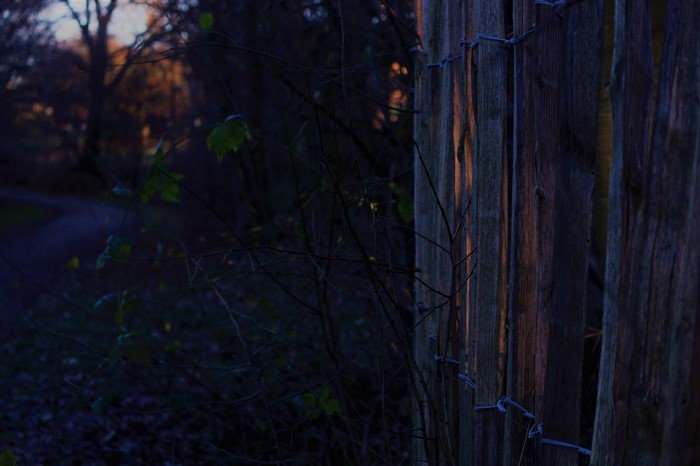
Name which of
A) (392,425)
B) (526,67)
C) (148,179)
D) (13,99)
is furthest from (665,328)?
(13,99)

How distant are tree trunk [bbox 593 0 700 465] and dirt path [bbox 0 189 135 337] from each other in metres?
6.35

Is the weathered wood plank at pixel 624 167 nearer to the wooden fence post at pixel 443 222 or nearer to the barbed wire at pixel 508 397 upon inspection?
the barbed wire at pixel 508 397

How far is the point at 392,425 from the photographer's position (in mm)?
5152

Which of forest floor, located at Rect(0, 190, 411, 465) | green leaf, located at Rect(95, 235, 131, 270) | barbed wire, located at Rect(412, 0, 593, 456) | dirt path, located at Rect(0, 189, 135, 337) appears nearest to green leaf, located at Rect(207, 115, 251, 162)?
forest floor, located at Rect(0, 190, 411, 465)

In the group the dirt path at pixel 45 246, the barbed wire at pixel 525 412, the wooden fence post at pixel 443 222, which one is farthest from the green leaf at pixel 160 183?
the dirt path at pixel 45 246

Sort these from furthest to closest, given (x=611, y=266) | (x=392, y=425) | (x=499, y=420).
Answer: (x=392, y=425)
(x=499, y=420)
(x=611, y=266)

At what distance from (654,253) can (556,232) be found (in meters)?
0.44

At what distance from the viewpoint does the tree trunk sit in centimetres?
137

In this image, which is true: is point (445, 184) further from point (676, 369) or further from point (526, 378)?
point (676, 369)

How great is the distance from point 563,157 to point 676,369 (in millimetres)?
658

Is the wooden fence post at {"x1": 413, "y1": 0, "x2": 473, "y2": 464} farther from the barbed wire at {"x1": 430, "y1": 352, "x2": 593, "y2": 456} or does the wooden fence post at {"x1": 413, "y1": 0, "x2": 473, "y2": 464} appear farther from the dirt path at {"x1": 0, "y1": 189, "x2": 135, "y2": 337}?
the dirt path at {"x1": 0, "y1": 189, "x2": 135, "y2": 337}

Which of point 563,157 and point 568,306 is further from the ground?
point 563,157

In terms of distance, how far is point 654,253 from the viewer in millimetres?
1418

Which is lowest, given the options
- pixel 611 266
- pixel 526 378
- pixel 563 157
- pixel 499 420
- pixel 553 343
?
pixel 499 420
